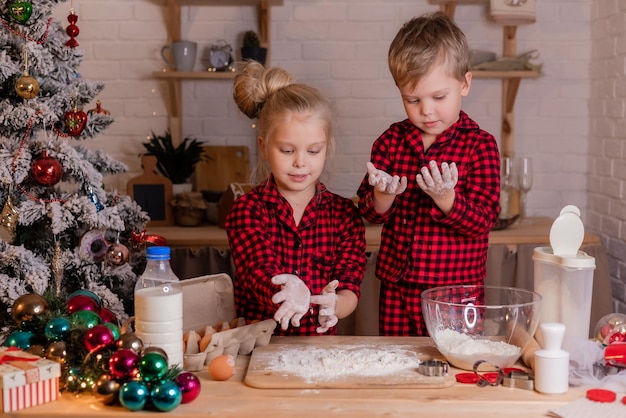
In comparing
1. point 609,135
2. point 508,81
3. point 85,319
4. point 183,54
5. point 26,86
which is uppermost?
point 183,54

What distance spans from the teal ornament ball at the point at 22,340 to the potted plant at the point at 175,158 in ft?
6.99

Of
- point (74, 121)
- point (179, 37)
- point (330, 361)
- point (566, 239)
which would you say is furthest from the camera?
point (179, 37)

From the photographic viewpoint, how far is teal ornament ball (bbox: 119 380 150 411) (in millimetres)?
1303

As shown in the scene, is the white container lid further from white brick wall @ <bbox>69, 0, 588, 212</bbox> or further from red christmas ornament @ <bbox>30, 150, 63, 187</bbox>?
white brick wall @ <bbox>69, 0, 588, 212</bbox>

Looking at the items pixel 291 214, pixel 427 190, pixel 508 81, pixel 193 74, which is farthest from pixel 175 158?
pixel 427 190

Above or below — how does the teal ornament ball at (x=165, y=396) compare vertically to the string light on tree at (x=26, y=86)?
below

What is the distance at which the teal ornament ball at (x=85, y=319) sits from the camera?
1485mm

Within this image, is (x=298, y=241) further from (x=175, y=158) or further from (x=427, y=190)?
(x=175, y=158)

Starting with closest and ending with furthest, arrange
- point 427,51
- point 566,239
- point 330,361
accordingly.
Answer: point 330,361
point 566,239
point 427,51

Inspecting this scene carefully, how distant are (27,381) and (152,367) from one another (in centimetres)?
21

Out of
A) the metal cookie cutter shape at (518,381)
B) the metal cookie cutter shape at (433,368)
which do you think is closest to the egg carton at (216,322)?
the metal cookie cutter shape at (433,368)

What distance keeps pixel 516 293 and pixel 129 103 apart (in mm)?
2587

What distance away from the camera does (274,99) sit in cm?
196

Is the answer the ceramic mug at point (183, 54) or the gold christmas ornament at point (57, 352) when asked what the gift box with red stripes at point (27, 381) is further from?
the ceramic mug at point (183, 54)
